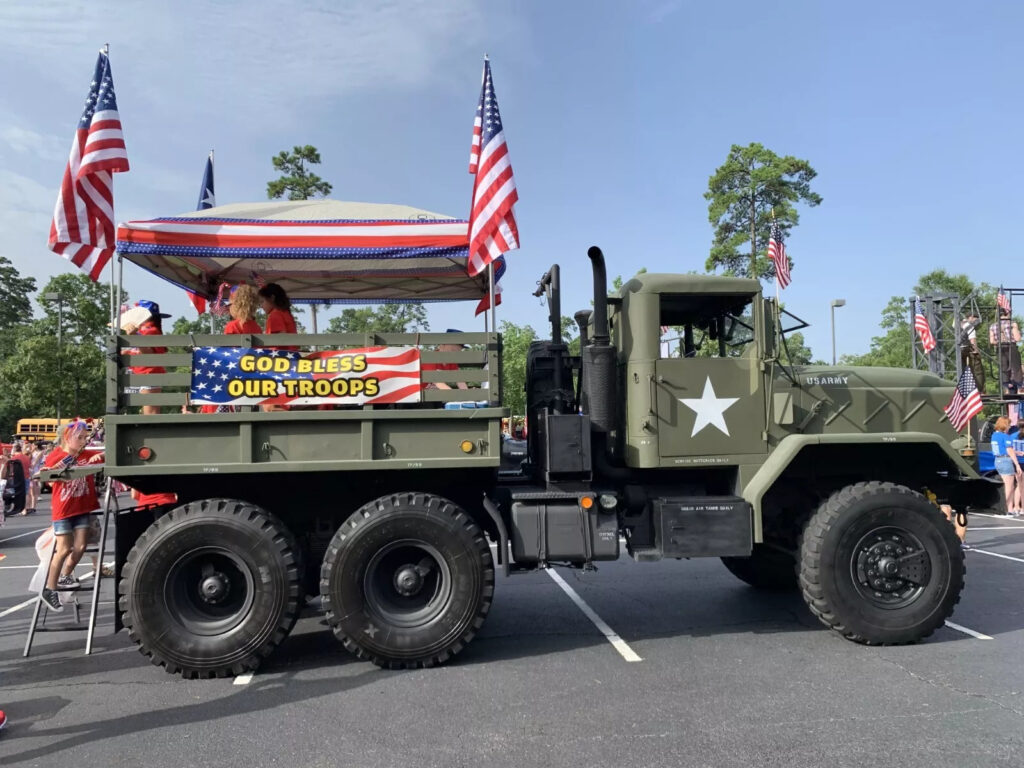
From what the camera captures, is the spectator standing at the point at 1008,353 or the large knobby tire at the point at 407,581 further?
the spectator standing at the point at 1008,353

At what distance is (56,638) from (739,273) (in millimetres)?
23130

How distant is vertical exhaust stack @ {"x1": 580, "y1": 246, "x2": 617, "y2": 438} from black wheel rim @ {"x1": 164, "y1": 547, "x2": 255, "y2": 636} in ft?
9.08

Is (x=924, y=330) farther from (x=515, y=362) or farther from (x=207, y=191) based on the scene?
(x=207, y=191)

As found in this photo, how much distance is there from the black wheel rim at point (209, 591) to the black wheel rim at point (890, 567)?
4348mm

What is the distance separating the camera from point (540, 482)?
5539 mm

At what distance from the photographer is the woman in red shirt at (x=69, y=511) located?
218 inches

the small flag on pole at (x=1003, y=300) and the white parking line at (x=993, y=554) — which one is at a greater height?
the small flag on pole at (x=1003, y=300)

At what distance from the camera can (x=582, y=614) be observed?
6074 mm

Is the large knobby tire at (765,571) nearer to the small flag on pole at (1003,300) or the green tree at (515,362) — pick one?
the green tree at (515,362)

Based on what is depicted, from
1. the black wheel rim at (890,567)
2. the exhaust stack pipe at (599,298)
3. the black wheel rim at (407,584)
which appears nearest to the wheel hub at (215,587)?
the black wheel rim at (407,584)

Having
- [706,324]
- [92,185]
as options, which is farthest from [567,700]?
[92,185]

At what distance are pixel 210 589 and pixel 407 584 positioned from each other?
134cm

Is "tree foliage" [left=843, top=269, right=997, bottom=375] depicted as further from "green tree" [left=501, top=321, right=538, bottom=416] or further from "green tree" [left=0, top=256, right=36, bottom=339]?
"green tree" [left=0, top=256, right=36, bottom=339]

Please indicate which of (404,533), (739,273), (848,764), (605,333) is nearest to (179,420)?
(404,533)
